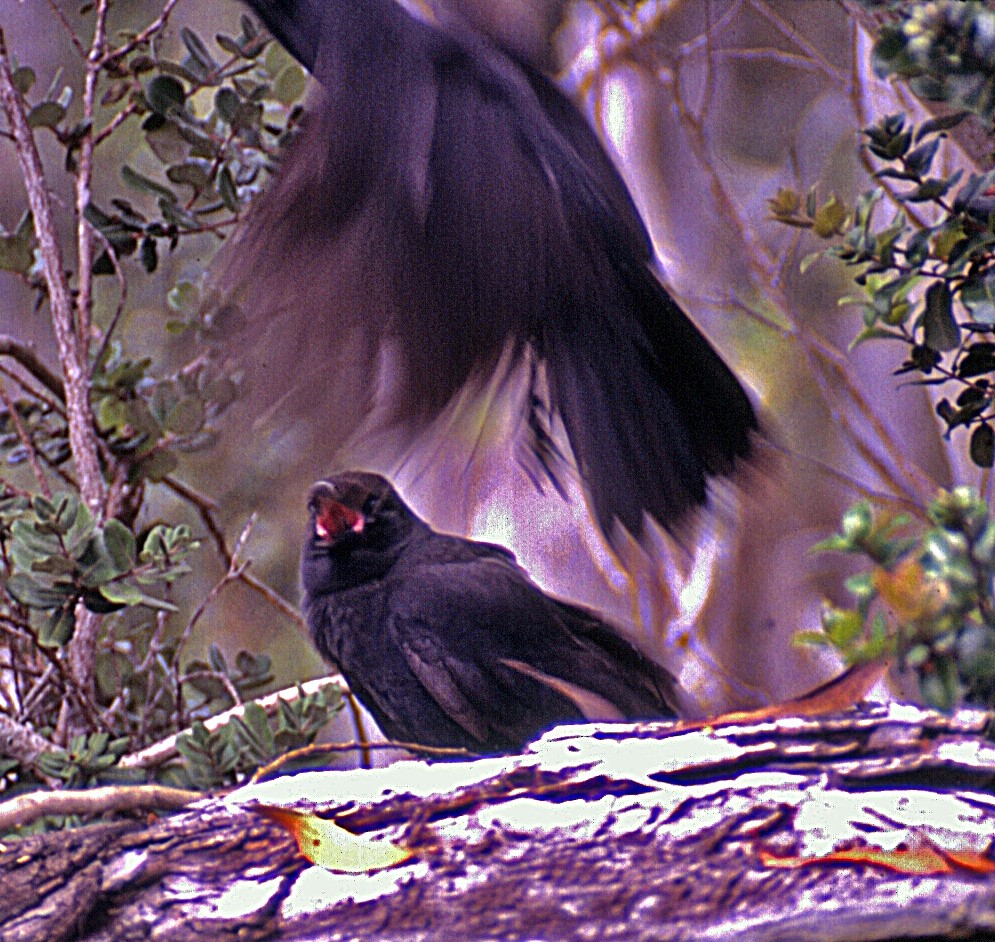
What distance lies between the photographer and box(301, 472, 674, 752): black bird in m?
0.88

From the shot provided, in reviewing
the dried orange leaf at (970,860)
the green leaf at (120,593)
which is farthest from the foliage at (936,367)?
the green leaf at (120,593)

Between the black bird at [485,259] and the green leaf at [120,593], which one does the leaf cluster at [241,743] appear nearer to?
the green leaf at [120,593]

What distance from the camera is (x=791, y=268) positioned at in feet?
3.20

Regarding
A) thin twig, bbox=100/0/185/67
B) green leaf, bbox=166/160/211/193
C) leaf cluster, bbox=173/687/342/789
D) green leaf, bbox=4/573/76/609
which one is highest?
thin twig, bbox=100/0/185/67

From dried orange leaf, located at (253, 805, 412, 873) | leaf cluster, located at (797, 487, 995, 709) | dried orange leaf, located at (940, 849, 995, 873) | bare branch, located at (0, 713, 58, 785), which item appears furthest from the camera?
bare branch, located at (0, 713, 58, 785)

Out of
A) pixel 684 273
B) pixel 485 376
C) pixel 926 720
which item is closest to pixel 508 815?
pixel 926 720

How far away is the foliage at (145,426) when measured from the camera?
934 millimetres

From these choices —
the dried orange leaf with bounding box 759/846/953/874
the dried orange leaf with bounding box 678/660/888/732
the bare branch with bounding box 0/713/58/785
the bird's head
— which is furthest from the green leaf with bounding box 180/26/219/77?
the dried orange leaf with bounding box 759/846/953/874

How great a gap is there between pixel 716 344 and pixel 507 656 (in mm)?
341

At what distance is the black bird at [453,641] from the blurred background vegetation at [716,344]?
0.09 feet

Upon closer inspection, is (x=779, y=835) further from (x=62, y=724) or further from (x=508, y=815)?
(x=62, y=724)

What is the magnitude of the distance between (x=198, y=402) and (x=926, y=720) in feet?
2.34

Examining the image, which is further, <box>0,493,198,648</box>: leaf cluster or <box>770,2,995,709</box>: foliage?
<box>0,493,198,648</box>: leaf cluster

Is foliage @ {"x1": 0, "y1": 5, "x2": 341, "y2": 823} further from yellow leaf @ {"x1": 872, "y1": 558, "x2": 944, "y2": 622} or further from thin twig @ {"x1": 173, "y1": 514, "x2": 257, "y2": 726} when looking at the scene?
yellow leaf @ {"x1": 872, "y1": 558, "x2": 944, "y2": 622}
